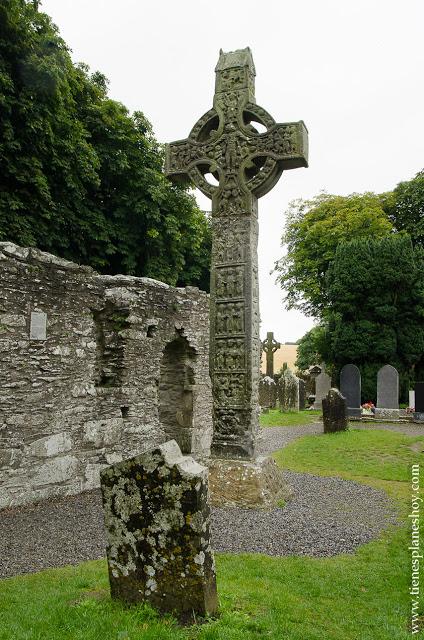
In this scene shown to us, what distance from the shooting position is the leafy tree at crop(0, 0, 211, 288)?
12742mm

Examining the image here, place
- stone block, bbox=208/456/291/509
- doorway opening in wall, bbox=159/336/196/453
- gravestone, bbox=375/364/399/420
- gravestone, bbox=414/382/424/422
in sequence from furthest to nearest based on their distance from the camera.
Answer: gravestone, bbox=375/364/399/420 → gravestone, bbox=414/382/424/422 → doorway opening in wall, bbox=159/336/196/453 → stone block, bbox=208/456/291/509

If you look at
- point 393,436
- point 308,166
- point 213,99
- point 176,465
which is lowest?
point 393,436

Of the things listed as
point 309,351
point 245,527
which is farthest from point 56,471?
point 309,351

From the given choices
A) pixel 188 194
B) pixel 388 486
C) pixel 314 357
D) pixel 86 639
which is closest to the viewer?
pixel 86 639

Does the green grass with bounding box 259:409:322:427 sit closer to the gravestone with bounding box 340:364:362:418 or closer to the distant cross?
the gravestone with bounding box 340:364:362:418

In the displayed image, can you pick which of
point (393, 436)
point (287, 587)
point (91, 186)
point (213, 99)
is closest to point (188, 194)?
point (91, 186)

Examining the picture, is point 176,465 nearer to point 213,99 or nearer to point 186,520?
point 186,520

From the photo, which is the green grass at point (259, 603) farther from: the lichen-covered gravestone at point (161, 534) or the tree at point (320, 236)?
the tree at point (320, 236)

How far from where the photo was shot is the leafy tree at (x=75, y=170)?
41.8ft

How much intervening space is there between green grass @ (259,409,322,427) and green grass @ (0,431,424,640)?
14.1 metres

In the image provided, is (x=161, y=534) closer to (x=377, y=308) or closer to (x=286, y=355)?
(x=377, y=308)

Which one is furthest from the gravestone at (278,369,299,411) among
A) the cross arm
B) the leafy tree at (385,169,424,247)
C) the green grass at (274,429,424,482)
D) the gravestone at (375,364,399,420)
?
the cross arm

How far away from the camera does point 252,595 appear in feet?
12.9

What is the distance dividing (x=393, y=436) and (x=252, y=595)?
12.1m
